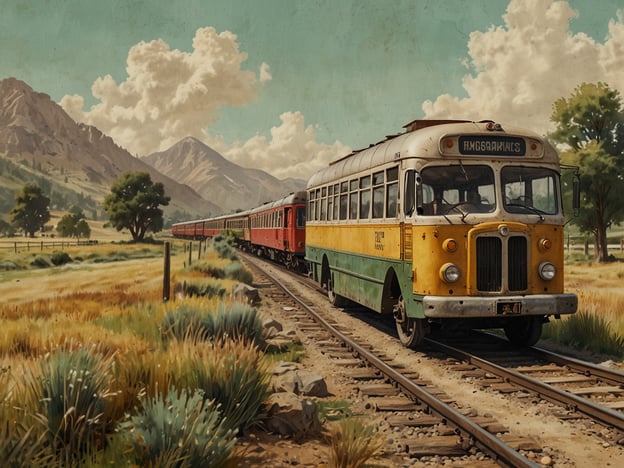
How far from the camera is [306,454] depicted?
16.9 feet

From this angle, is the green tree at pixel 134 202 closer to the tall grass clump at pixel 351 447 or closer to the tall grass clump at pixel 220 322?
the tall grass clump at pixel 220 322

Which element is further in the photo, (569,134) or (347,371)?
(569,134)

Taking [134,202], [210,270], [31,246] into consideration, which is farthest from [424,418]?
[134,202]

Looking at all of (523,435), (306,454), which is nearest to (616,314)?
(523,435)

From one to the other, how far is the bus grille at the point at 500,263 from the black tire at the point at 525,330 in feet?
3.25

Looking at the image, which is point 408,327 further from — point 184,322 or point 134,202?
point 134,202

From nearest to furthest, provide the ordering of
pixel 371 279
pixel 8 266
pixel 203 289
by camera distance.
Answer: pixel 371 279, pixel 203 289, pixel 8 266

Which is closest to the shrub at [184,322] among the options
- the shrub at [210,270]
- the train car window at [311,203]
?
the train car window at [311,203]

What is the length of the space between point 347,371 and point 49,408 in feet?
15.8

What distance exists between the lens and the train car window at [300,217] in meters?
24.8

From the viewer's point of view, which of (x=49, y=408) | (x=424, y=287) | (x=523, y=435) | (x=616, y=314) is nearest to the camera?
(x=49, y=408)

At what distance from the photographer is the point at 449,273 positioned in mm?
8672

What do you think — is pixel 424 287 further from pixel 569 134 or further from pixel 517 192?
pixel 569 134

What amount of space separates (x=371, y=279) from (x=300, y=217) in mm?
13866
